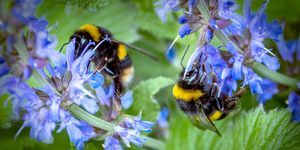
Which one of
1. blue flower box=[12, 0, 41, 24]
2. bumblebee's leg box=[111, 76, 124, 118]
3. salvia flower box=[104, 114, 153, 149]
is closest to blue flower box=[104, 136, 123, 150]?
salvia flower box=[104, 114, 153, 149]

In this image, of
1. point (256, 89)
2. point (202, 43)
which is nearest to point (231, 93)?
point (256, 89)

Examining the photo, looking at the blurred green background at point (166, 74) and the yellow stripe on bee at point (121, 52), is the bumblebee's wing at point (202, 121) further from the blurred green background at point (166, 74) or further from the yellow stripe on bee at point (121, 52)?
the yellow stripe on bee at point (121, 52)

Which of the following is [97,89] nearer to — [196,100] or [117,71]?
[117,71]

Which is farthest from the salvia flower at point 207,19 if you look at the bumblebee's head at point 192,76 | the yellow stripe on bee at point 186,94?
the yellow stripe on bee at point 186,94

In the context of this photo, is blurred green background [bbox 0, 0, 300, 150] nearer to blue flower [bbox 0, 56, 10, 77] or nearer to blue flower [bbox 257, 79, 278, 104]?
blue flower [bbox 257, 79, 278, 104]

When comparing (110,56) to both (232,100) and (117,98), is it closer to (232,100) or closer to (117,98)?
(117,98)
